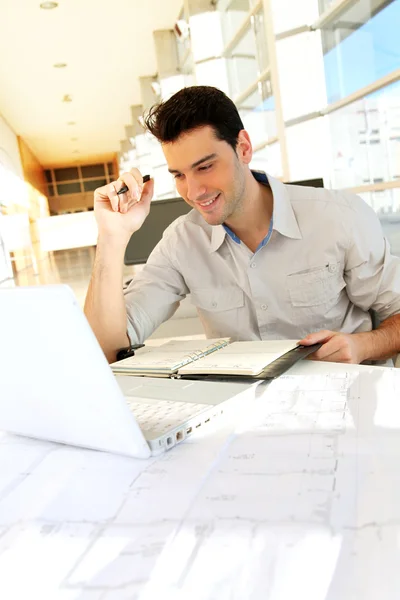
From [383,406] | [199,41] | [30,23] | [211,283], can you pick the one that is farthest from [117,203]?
[30,23]

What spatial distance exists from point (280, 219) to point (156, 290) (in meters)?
0.43

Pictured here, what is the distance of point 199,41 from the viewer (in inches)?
233

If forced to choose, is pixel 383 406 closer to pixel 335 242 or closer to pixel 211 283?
pixel 335 242

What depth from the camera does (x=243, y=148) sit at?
170cm

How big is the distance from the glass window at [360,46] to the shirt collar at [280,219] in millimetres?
1459

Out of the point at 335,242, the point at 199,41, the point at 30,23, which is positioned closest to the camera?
the point at 335,242

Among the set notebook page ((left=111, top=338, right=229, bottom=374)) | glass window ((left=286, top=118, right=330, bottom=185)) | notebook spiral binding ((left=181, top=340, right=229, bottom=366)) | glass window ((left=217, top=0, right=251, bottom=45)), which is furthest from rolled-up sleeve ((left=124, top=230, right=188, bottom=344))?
glass window ((left=217, top=0, right=251, bottom=45))

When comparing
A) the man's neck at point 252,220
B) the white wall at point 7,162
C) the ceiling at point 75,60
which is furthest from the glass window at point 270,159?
the white wall at point 7,162

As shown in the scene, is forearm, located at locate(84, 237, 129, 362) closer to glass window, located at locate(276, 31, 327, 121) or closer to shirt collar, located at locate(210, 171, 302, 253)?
shirt collar, located at locate(210, 171, 302, 253)

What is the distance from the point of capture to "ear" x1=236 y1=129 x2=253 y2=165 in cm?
168

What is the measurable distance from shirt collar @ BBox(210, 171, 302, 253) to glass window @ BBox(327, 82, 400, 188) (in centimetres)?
140

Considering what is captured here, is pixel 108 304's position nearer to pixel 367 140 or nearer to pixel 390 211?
pixel 390 211

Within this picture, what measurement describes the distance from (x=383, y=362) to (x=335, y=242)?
351mm

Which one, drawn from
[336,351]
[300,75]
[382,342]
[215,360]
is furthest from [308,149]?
[215,360]
